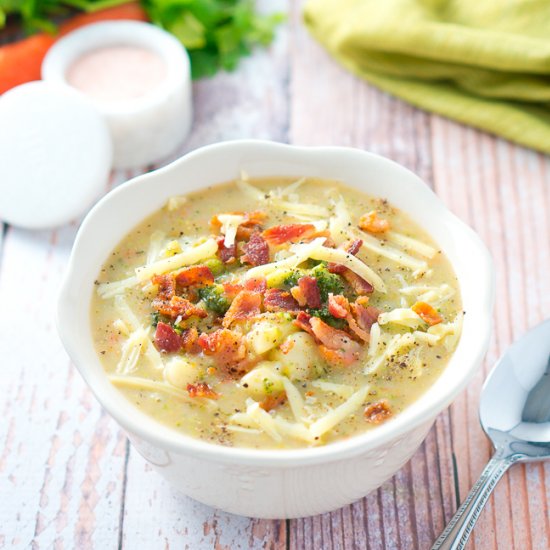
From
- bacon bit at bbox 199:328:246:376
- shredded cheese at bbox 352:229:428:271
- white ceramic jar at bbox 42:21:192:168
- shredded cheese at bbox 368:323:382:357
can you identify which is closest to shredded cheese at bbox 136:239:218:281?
bacon bit at bbox 199:328:246:376

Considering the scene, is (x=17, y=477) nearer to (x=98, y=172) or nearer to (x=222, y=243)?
(x=222, y=243)

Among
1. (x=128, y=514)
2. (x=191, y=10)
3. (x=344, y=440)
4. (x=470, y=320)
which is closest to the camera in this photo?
(x=344, y=440)

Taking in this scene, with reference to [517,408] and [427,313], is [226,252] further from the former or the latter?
[517,408]

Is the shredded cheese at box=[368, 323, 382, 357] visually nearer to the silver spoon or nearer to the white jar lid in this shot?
the silver spoon

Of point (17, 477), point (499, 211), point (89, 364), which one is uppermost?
point (89, 364)

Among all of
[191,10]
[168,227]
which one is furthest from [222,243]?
[191,10]

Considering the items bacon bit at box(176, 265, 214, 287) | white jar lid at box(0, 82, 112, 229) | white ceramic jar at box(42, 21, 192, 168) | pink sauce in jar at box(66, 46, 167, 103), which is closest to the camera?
bacon bit at box(176, 265, 214, 287)

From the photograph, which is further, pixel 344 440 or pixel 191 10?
pixel 191 10
